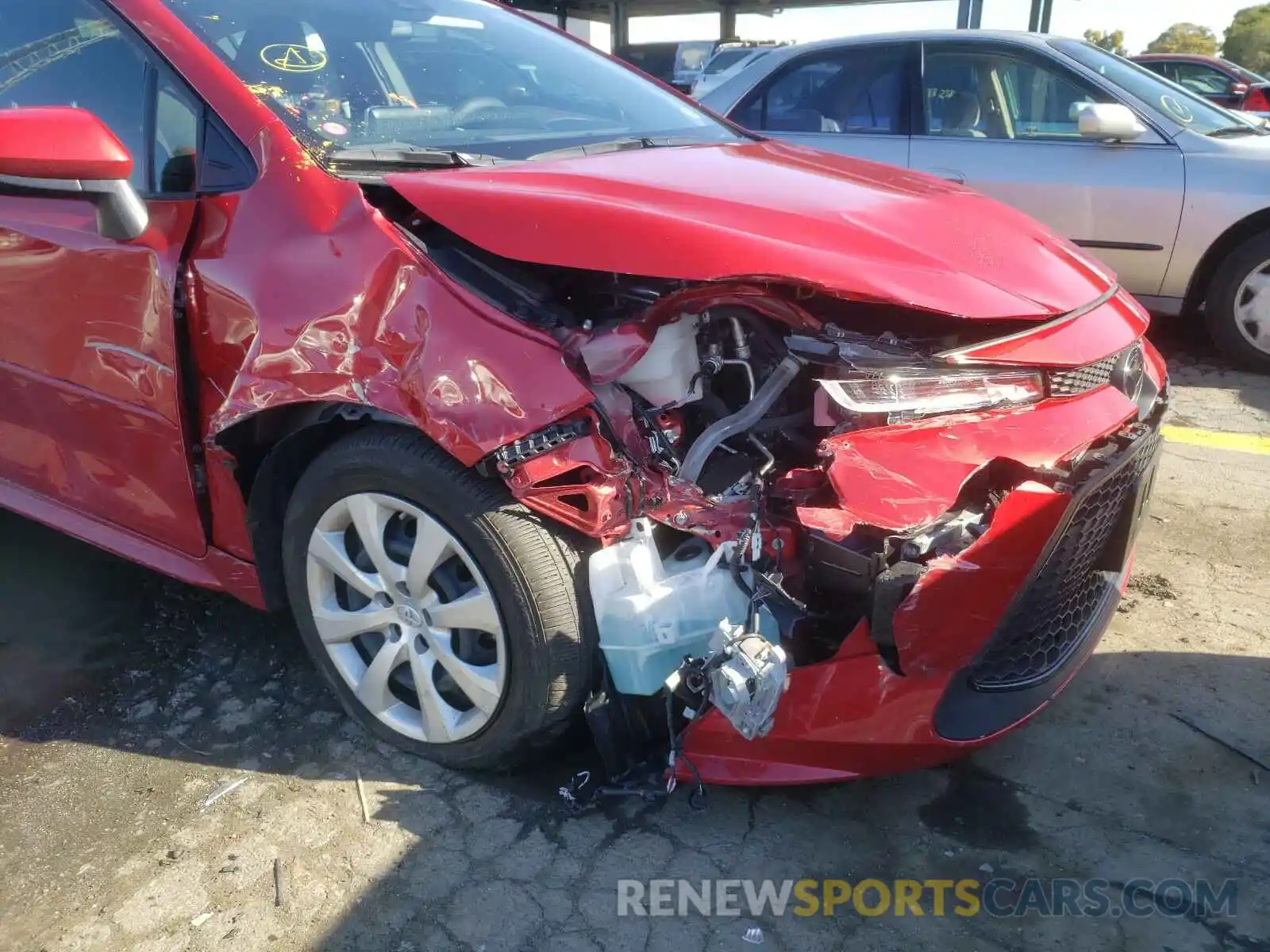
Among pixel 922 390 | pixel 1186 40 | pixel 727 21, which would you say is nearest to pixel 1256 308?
pixel 922 390

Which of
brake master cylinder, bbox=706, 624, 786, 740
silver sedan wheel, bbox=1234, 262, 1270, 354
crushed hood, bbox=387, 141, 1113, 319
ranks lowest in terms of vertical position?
silver sedan wheel, bbox=1234, 262, 1270, 354

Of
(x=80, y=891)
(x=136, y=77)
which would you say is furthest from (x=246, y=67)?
(x=80, y=891)

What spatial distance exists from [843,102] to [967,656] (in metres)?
Result: 4.39

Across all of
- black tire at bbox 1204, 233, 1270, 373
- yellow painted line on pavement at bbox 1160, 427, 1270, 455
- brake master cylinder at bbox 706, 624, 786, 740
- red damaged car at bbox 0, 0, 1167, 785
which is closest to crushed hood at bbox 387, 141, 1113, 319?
red damaged car at bbox 0, 0, 1167, 785

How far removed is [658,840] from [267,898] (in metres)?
0.78

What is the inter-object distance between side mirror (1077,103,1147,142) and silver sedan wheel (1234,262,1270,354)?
2.97 ft

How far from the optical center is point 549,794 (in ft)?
7.29

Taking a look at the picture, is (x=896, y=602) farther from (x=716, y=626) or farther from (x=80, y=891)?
(x=80, y=891)

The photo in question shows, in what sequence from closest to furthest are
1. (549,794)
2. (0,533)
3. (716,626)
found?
(716,626) → (549,794) → (0,533)

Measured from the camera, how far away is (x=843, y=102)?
18.1ft

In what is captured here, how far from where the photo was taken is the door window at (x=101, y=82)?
2.30 m

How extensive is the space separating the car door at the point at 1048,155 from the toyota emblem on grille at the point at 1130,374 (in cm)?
276

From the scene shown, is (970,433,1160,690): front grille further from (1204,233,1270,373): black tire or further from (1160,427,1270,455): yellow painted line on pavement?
(1204,233,1270,373): black tire

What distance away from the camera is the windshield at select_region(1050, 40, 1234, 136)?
5098 mm
